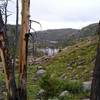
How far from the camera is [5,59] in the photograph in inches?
436

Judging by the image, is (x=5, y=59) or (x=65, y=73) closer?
(x=5, y=59)

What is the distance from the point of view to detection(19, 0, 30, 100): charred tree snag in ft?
37.1

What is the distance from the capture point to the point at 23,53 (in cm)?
1151

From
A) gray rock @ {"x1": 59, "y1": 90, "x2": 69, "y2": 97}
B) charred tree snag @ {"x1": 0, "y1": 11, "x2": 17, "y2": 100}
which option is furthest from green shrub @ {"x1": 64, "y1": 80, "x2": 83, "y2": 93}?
charred tree snag @ {"x1": 0, "y1": 11, "x2": 17, "y2": 100}

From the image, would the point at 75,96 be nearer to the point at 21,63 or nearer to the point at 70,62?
the point at 21,63

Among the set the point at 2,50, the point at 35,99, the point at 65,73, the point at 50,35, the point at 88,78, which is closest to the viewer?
the point at 2,50

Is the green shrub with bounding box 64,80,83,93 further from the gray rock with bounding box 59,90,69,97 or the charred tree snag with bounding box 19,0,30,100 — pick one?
the charred tree snag with bounding box 19,0,30,100

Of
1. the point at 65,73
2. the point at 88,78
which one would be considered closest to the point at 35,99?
the point at 88,78

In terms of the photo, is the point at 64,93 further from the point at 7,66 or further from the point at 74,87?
the point at 7,66

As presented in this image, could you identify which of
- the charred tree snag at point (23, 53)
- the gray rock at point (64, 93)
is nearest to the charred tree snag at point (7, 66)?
the charred tree snag at point (23, 53)

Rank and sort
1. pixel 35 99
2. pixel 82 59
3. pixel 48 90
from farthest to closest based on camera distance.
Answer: pixel 82 59 < pixel 35 99 < pixel 48 90

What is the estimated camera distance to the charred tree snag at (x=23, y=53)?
11.3 metres

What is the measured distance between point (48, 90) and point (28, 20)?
23.3 ft

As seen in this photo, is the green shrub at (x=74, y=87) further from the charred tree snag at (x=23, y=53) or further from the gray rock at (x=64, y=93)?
the charred tree snag at (x=23, y=53)
